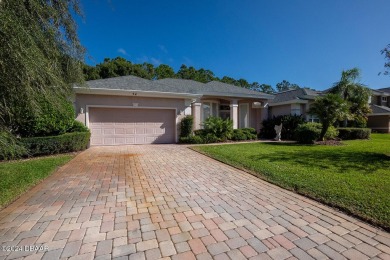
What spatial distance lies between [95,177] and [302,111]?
17.0m

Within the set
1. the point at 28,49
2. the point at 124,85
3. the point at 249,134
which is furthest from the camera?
the point at 249,134

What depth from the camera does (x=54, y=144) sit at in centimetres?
816

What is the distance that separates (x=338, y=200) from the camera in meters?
3.59

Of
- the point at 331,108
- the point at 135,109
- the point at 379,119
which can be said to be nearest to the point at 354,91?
the point at 379,119

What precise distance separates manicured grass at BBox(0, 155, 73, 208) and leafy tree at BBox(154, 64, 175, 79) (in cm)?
2842

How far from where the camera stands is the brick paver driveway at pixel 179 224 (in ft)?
7.38

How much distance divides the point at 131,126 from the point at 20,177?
7174 millimetres

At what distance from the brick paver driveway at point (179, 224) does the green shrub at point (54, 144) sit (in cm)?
406

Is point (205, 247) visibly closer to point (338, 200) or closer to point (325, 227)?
point (325, 227)

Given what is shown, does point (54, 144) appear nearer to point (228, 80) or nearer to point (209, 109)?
point (209, 109)

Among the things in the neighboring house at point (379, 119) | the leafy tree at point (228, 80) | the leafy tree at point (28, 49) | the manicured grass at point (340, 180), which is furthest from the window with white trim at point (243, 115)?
the leafy tree at point (228, 80)

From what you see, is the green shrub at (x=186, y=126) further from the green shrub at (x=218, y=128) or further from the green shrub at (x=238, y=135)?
the green shrub at (x=238, y=135)

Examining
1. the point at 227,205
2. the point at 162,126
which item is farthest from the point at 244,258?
the point at 162,126

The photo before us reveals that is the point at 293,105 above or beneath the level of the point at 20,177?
above
